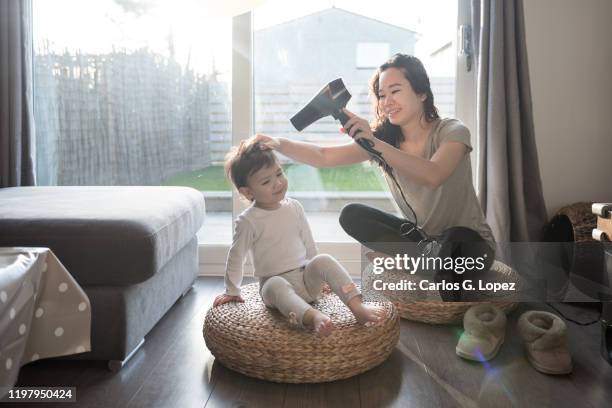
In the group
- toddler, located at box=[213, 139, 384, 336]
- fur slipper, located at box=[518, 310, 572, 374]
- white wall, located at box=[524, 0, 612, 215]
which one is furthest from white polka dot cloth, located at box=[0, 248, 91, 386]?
white wall, located at box=[524, 0, 612, 215]

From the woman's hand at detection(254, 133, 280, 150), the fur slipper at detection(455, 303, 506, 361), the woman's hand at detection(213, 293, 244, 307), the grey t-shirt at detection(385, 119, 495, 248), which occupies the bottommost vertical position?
the fur slipper at detection(455, 303, 506, 361)

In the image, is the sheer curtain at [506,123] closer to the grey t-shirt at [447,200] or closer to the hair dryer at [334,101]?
the grey t-shirt at [447,200]

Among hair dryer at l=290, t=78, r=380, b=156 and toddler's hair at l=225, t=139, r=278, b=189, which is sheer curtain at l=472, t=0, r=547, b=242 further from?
toddler's hair at l=225, t=139, r=278, b=189

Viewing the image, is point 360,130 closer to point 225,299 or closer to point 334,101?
point 334,101

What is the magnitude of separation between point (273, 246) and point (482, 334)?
26.8 inches

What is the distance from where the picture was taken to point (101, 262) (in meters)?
1.49

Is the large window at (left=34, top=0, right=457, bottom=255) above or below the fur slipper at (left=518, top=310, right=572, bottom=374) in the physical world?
above

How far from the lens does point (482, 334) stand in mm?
1636

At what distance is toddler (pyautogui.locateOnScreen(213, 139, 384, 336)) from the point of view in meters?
1.57

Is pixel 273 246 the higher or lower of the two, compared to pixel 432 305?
higher

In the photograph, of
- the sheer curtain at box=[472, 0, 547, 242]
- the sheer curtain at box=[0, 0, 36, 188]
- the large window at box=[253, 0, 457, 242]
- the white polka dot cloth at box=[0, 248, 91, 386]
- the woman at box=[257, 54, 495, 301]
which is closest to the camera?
the white polka dot cloth at box=[0, 248, 91, 386]

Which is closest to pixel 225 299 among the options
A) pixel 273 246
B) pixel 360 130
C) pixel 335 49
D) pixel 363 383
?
pixel 273 246

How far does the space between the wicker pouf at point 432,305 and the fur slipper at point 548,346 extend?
0.26 meters

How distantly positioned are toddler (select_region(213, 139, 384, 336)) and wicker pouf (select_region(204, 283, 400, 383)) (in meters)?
0.06
